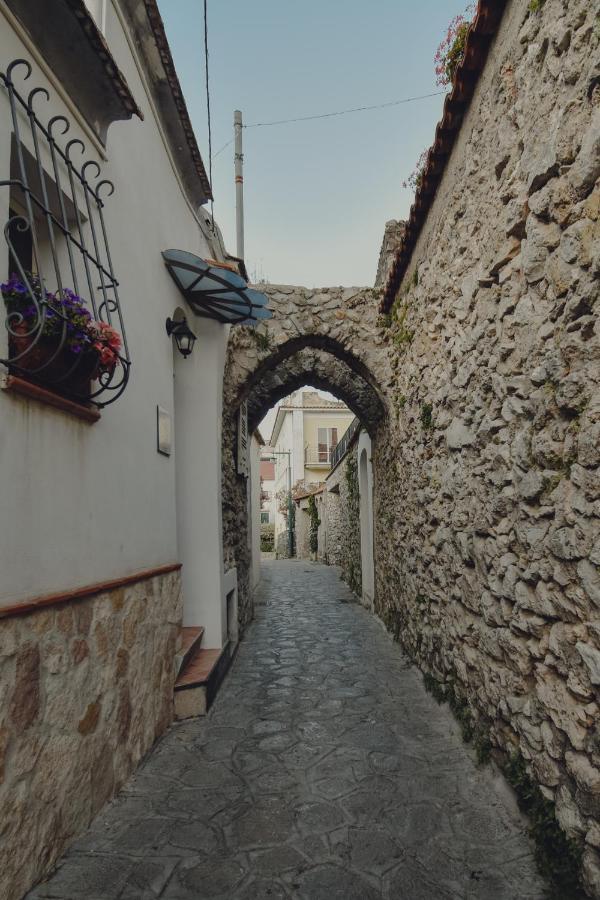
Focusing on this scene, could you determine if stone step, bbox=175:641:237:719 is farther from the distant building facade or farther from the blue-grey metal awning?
the distant building facade

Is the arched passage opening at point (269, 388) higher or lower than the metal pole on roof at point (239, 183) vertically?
lower

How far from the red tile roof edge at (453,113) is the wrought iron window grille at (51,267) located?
208 centimetres

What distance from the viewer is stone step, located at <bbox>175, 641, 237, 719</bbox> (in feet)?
12.4

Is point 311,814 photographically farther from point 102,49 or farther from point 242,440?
point 242,440

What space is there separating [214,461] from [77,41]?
3.21 meters

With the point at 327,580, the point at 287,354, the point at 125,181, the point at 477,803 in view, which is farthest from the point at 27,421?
the point at 327,580

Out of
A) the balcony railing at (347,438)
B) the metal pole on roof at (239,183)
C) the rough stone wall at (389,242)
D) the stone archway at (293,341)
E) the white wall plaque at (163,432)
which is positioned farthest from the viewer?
the balcony railing at (347,438)

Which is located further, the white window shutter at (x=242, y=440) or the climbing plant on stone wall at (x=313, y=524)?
the climbing plant on stone wall at (x=313, y=524)

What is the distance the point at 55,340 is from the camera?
205 centimetres

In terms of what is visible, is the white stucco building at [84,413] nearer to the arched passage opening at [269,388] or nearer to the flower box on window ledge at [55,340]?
the flower box on window ledge at [55,340]

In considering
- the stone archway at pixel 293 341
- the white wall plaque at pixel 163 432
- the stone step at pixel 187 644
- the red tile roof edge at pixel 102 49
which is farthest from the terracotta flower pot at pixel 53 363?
the stone archway at pixel 293 341

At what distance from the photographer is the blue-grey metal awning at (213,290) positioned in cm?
405

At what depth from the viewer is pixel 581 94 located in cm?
191

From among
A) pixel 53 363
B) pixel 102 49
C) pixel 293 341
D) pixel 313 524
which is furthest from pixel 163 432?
pixel 313 524
